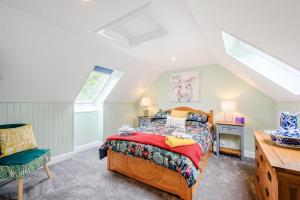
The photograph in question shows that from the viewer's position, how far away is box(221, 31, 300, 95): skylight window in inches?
78.3

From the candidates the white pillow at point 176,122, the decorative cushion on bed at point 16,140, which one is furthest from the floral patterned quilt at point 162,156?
the decorative cushion on bed at point 16,140

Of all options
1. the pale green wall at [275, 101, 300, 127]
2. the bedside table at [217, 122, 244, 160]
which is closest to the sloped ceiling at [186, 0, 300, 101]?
the pale green wall at [275, 101, 300, 127]

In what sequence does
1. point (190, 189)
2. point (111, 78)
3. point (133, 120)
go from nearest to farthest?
point (190, 189) < point (111, 78) < point (133, 120)

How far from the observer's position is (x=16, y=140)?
200cm

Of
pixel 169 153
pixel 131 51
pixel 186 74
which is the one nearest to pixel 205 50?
pixel 186 74

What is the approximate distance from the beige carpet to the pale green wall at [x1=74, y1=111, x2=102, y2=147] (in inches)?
35.7

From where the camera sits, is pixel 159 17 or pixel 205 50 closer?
pixel 159 17

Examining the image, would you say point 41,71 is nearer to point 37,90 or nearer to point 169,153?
point 37,90

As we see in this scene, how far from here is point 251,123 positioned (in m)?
3.06

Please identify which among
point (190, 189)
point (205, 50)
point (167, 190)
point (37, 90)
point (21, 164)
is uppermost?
point (205, 50)

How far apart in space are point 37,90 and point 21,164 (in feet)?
4.32

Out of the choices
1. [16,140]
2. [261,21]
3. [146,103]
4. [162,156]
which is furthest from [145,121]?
[261,21]

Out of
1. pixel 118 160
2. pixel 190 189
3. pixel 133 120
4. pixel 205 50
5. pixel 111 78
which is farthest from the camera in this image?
pixel 133 120

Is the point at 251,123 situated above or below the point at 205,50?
below
